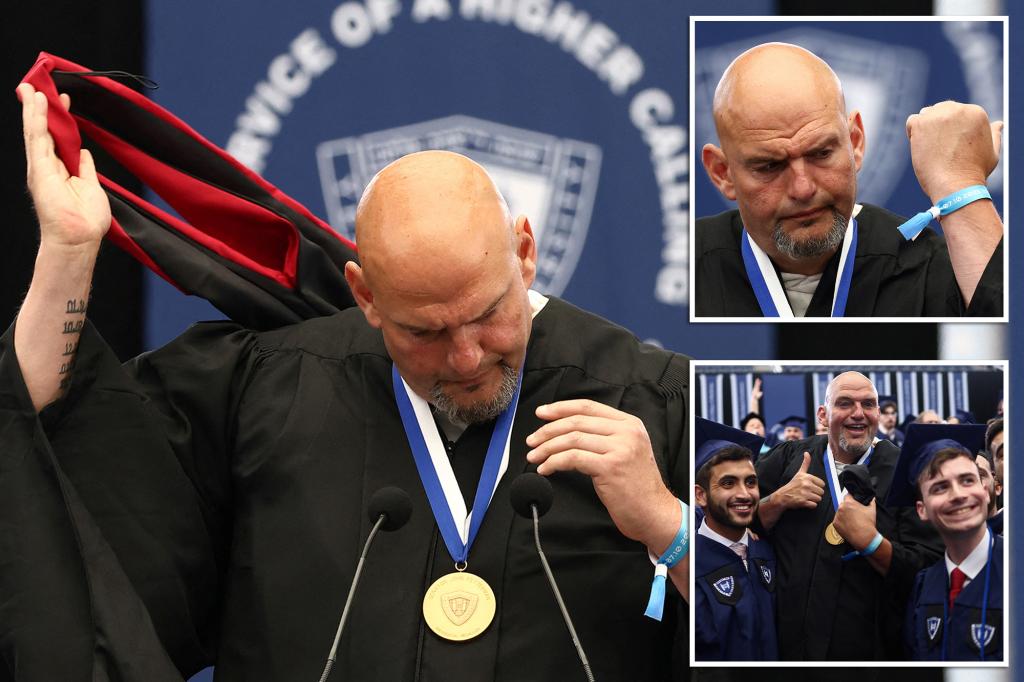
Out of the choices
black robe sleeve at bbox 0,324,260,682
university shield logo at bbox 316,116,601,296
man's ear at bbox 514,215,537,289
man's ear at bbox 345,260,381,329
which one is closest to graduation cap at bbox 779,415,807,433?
man's ear at bbox 514,215,537,289

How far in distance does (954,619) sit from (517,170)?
1866mm

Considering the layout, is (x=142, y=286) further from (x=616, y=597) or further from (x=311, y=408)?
(x=616, y=597)

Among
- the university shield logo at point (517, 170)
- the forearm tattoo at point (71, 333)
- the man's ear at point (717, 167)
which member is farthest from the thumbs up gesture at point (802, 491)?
the university shield logo at point (517, 170)

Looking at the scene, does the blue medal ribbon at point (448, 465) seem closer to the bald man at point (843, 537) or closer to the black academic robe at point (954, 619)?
the bald man at point (843, 537)

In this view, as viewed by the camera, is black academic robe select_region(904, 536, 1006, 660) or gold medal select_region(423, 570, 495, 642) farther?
gold medal select_region(423, 570, 495, 642)

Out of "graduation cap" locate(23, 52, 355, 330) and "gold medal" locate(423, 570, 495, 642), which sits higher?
"graduation cap" locate(23, 52, 355, 330)

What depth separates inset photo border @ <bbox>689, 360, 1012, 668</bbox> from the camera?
167 centimetres

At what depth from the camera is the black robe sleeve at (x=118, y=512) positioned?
7.05 feet

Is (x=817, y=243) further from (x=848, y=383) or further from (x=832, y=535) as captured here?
(x=832, y=535)

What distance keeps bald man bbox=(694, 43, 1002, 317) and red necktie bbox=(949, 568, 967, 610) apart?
1.06 feet

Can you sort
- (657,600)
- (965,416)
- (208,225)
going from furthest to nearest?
(208,225)
(657,600)
(965,416)

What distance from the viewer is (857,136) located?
1.74 metres

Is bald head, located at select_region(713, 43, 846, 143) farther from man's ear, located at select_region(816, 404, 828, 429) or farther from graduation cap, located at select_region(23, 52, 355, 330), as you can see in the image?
graduation cap, located at select_region(23, 52, 355, 330)

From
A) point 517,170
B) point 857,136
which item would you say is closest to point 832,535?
point 857,136
